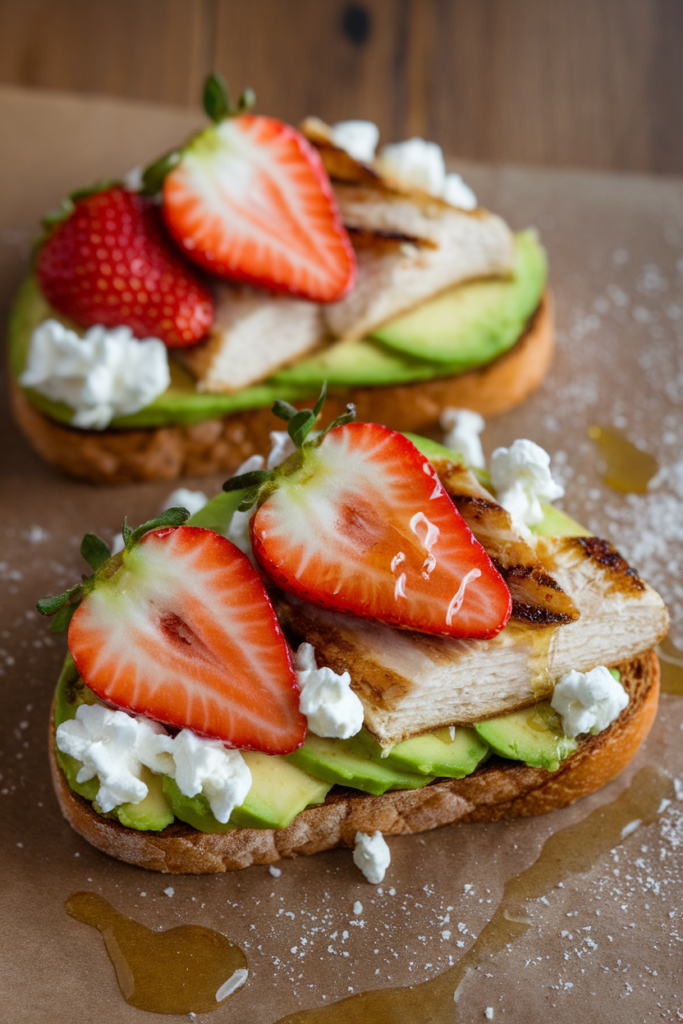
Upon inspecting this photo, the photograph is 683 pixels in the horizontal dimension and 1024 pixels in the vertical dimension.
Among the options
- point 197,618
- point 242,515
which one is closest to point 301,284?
point 242,515

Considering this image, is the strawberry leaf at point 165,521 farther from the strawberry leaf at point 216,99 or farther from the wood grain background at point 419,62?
the wood grain background at point 419,62

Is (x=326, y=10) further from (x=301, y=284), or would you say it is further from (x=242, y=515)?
(x=242, y=515)

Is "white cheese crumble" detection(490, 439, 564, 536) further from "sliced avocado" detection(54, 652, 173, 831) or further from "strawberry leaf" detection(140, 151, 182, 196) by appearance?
"strawberry leaf" detection(140, 151, 182, 196)

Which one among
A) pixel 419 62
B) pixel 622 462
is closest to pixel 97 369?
pixel 622 462

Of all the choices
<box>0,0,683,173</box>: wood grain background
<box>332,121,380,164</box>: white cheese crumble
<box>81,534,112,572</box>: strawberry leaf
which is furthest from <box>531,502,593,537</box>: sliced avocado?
<box>0,0,683,173</box>: wood grain background

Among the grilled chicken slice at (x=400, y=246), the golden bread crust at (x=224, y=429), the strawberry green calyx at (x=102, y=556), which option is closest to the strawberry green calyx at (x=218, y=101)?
the grilled chicken slice at (x=400, y=246)

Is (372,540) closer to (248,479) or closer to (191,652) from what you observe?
(248,479)

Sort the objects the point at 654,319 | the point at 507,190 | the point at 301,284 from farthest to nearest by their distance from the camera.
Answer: the point at 507,190
the point at 654,319
the point at 301,284
